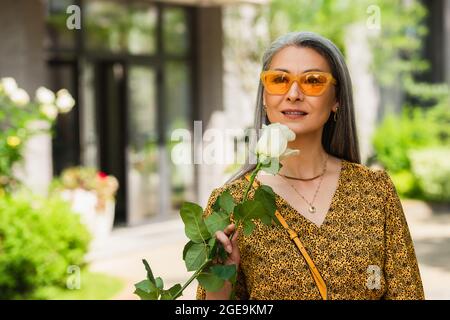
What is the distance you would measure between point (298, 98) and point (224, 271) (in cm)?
55

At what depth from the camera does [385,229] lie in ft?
6.32

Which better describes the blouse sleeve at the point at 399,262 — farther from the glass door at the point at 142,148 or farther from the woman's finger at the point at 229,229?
the glass door at the point at 142,148

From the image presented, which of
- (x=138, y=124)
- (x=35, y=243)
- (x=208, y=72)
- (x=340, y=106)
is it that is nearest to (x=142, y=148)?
(x=138, y=124)

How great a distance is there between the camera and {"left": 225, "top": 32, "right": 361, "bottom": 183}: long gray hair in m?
1.89

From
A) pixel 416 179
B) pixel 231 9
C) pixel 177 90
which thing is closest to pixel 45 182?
pixel 177 90

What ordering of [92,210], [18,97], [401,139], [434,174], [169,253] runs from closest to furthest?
[18,97] → [92,210] → [169,253] → [434,174] → [401,139]

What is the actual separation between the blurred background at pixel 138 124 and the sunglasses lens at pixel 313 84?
177 inches

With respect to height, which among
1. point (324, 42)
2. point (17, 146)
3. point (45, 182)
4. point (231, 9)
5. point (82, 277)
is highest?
point (231, 9)

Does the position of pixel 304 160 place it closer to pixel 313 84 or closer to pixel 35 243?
pixel 313 84

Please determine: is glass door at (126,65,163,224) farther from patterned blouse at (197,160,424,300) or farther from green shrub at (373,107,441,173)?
patterned blouse at (197,160,424,300)

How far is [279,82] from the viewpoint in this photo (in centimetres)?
185

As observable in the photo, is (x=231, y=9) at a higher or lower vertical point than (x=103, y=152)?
higher

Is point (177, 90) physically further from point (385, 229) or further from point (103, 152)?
point (385, 229)
